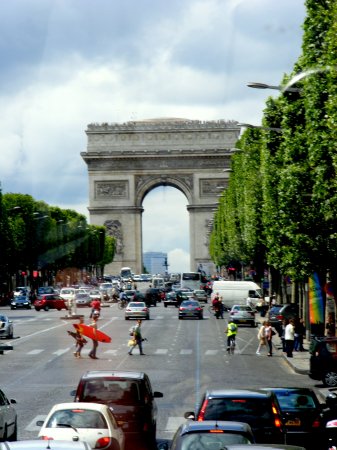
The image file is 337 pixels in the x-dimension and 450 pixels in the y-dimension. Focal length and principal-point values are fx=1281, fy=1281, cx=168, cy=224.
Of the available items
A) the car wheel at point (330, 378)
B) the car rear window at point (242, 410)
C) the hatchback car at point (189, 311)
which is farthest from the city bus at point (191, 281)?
the car rear window at point (242, 410)

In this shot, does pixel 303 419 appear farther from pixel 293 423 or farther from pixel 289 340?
pixel 289 340

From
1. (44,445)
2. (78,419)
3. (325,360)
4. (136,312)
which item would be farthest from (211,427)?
(136,312)

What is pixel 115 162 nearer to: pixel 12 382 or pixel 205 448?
pixel 12 382

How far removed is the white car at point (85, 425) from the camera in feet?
63.3

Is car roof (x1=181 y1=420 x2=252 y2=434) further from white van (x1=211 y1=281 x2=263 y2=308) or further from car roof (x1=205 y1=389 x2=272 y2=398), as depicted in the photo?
white van (x1=211 y1=281 x2=263 y2=308)

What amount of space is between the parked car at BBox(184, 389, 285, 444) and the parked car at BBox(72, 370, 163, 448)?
2.20 m

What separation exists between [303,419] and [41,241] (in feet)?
385

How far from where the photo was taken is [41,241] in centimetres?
14038

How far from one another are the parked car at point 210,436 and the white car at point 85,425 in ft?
9.22

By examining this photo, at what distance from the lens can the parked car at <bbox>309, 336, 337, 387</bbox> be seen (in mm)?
39969

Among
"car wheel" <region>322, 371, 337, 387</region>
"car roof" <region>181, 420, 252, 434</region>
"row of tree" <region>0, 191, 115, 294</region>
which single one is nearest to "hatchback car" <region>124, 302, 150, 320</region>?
"row of tree" <region>0, 191, 115, 294</region>

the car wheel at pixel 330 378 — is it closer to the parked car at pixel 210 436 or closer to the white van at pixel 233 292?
the parked car at pixel 210 436

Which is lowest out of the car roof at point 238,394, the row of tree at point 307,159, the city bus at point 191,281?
the car roof at point 238,394

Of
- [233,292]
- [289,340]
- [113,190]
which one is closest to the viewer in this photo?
[289,340]
